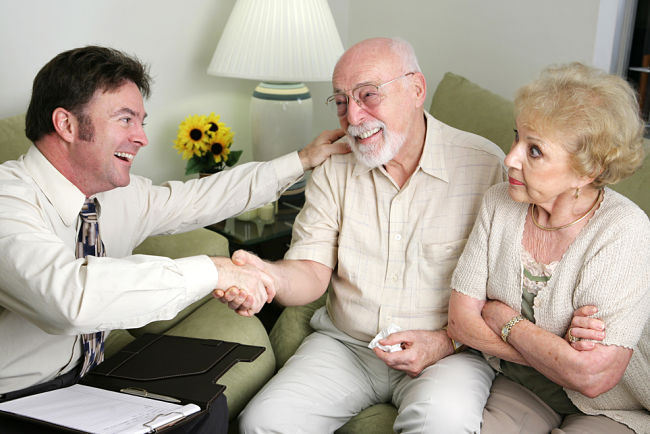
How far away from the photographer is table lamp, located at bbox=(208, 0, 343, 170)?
8.20 ft

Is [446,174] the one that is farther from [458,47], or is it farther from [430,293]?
[458,47]

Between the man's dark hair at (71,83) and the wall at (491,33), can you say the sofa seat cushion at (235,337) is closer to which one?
the man's dark hair at (71,83)

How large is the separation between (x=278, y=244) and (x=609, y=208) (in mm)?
1485

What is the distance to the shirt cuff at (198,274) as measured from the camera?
1427 mm

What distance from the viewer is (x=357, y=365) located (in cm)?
185

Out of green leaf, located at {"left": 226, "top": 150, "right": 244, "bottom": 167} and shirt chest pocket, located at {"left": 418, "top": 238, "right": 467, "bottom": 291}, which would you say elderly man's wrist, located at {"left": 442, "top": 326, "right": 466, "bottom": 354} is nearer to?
shirt chest pocket, located at {"left": 418, "top": 238, "right": 467, "bottom": 291}

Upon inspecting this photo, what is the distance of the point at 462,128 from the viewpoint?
2209mm

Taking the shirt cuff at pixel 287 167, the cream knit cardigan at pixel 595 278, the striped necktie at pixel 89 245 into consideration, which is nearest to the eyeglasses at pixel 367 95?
the shirt cuff at pixel 287 167

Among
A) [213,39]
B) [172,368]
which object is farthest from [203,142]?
[172,368]

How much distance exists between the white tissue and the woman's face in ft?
1.66

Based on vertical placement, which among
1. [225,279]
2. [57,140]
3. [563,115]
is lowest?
[225,279]

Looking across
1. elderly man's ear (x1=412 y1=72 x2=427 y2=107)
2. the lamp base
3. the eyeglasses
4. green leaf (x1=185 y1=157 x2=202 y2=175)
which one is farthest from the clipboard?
the lamp base

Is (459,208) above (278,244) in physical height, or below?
above

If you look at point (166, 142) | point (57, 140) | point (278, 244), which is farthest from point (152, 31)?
point (57, 140)
